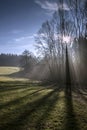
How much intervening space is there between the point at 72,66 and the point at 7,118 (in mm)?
28622

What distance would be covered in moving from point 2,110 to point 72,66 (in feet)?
90.4

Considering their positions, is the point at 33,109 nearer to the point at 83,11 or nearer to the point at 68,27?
the point at 83,11

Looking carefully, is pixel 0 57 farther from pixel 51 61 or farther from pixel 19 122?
pixel 19 122

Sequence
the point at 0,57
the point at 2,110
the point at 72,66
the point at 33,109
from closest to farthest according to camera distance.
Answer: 1. the point at 2,110
2. the point at 33,109
3. the point at 72,66
4. the point at 0,57

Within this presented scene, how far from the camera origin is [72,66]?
116 ft

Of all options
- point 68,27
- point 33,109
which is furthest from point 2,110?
point 68,27

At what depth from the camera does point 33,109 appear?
9.84 metres

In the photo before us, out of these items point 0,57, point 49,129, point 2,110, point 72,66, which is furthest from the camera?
point 0,57

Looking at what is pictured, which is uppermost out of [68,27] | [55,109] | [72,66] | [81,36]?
[68,27]

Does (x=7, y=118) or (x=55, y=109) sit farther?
(x=55, y=109)

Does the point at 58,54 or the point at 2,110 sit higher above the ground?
the point at 58,54

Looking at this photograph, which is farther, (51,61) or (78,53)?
(51,61)

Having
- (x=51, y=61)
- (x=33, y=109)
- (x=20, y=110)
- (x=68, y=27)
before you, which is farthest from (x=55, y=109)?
(x=51, y=61)

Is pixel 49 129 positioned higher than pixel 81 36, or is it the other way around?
pixel 81 36
